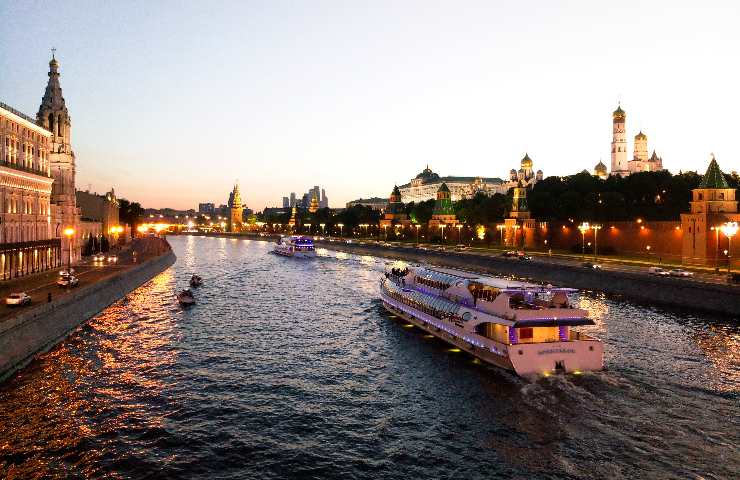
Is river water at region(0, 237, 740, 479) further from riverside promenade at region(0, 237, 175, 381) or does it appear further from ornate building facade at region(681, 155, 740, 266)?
ornate building facade at region(681, 155, 740, 266)

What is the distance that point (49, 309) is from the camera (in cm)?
4547

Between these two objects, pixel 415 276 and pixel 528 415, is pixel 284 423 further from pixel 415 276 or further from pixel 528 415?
pixel 415 276

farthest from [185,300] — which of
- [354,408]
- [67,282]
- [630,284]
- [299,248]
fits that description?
[299,248]

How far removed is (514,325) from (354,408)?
12.6 meters

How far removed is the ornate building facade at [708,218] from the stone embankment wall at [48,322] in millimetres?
85989

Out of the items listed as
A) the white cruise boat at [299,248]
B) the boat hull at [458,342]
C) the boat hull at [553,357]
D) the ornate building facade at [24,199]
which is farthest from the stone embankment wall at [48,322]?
the white cruise boat at [299,248]

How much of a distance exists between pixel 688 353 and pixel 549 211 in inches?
4597

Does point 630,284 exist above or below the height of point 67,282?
below

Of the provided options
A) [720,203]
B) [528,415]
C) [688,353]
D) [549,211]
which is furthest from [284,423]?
[549,211]

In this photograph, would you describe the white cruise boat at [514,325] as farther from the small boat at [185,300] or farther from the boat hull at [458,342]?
the small boat at [185,300]

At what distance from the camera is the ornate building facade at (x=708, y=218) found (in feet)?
308

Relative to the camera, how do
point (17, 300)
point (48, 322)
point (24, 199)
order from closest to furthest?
point (17, 300)
point (48, 322)
point (24, 199)

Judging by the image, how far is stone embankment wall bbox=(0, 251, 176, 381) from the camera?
121 feet

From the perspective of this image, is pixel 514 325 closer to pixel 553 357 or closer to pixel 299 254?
pixel 553 357
